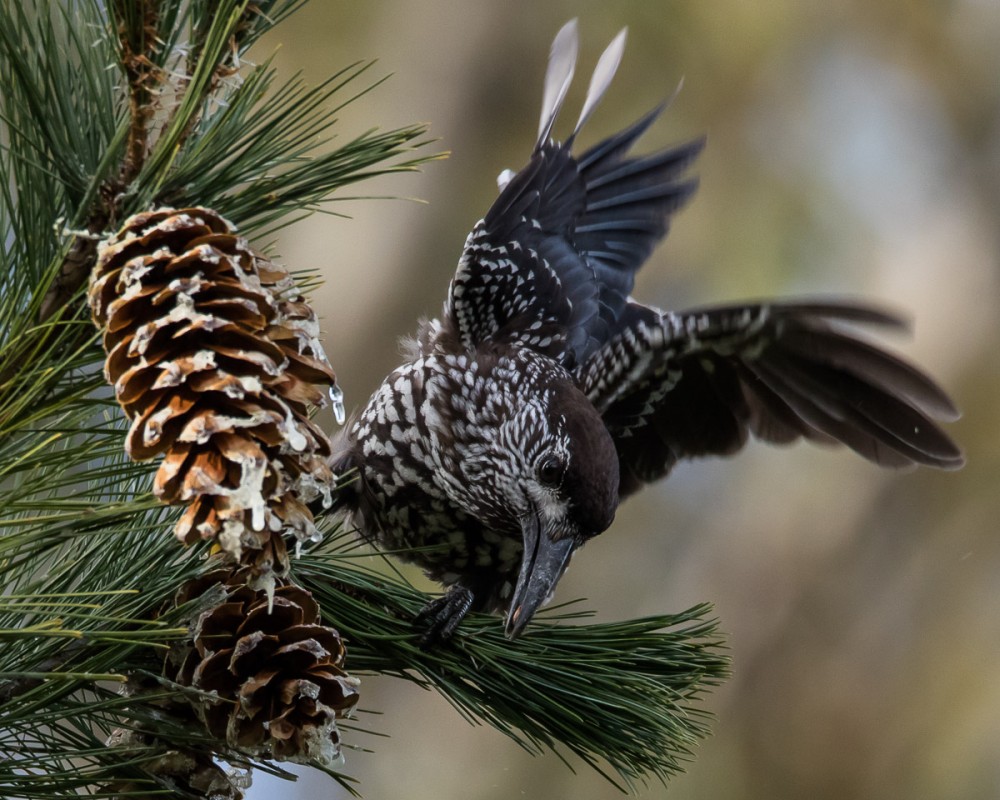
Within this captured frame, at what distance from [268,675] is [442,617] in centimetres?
64

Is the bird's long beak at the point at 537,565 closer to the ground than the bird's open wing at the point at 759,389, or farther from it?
closer to the ground

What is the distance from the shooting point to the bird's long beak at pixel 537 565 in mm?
2512

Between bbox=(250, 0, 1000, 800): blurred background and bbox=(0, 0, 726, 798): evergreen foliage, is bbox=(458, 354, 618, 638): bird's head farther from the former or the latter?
bbox=(250, 0, 1000, 800): blurred background

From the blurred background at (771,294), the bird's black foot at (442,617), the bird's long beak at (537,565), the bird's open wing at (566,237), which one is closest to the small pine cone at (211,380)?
the bird's black foot at (442,617)

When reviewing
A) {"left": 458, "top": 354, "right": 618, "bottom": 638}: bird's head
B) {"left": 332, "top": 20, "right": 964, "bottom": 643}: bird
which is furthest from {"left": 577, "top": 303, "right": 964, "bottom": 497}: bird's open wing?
{"left": 458, "top": 354, "right": 618, "bottom": 638}: bird's head

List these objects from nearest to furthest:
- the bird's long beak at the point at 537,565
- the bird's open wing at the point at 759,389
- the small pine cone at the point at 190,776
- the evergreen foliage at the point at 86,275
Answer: the evergreen foliage at the point at 86,275
the small pine cone at the point at 190,776
the bird's long beak at the point at 537,565
the bird's open wing at the point at 759,389

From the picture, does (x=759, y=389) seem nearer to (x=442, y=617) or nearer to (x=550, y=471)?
(x=550, y=471)

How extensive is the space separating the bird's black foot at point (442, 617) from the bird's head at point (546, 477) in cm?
30

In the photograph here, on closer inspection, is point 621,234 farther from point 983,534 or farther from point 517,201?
point 983,534

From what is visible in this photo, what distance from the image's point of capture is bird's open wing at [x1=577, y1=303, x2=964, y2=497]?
2.70 meters

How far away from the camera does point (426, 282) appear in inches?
290

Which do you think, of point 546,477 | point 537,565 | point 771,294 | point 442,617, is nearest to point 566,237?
point 546,477

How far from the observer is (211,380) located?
1417 millimetres

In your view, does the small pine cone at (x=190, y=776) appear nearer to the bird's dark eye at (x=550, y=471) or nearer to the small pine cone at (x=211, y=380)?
the small pine cone at (x=211, y=380)
